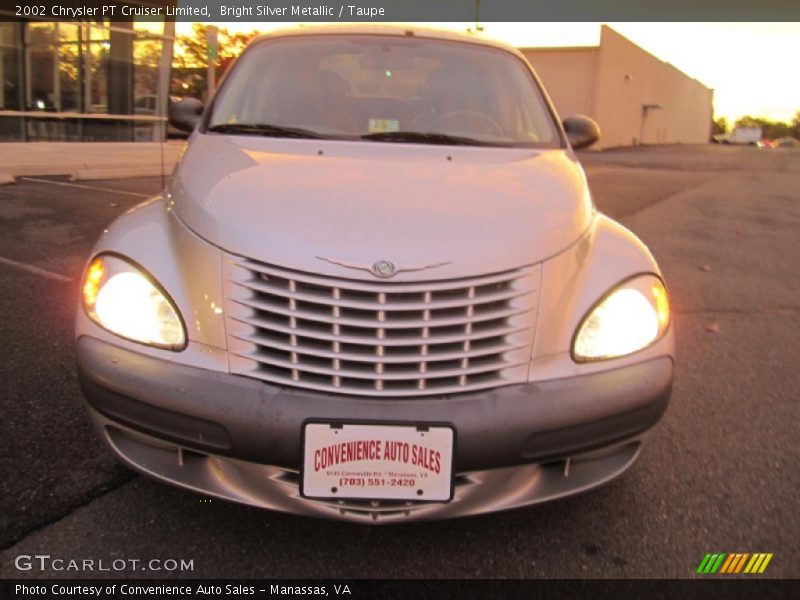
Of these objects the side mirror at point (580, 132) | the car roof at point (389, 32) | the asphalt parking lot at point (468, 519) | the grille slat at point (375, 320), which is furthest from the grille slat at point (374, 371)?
the car roof at point (389, 32)

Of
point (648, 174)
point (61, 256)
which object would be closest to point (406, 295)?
point (61, 256)

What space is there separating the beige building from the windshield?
2453 cm

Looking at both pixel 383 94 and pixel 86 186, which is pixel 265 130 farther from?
pixel 86 186

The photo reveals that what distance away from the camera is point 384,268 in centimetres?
203

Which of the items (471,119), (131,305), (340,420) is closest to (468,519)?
(340,420)

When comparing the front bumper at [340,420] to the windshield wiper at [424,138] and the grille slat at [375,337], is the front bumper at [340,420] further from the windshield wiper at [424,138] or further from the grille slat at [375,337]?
the windshield wiper at [424,138]

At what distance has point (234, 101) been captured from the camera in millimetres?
3340

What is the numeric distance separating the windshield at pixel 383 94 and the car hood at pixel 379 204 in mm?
252

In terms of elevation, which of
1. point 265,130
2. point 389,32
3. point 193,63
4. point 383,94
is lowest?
point 265,130

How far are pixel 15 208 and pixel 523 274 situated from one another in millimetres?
7412

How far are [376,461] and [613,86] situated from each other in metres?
40.2

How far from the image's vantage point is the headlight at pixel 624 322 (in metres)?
2.18

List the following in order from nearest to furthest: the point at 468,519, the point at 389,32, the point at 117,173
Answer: the point at 468,519 → the point at 389,32 → the point at 117,173

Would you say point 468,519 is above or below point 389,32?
below
